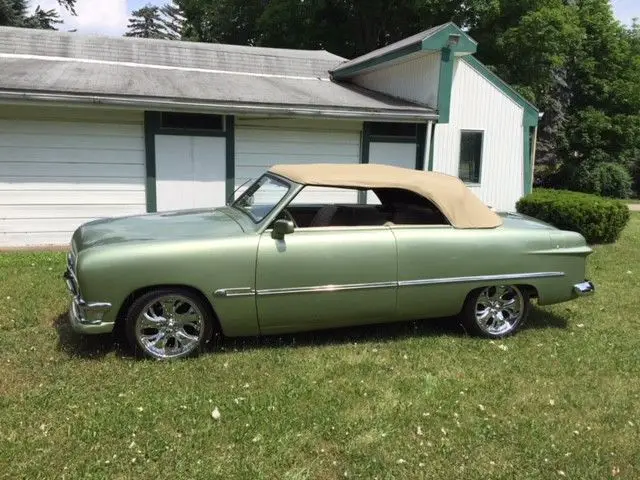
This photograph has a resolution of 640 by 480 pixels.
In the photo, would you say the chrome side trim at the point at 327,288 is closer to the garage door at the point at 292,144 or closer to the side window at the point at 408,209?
the side window at the point at 408,209

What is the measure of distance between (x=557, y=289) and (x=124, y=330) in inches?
155

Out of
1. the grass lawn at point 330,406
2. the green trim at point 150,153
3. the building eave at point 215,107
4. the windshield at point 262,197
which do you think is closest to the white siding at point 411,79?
the building eave at point 215,107

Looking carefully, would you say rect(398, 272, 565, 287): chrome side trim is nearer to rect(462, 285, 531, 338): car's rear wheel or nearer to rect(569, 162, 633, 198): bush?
rect(462, 285, 531, 338): car's rear wheel

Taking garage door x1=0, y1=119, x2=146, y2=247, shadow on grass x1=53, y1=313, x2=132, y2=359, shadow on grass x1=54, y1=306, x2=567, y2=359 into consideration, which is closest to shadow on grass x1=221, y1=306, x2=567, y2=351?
shadow on grass x1=54, y1=306, x2=567, y2=359

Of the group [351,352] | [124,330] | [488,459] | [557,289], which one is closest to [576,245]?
[557,289]

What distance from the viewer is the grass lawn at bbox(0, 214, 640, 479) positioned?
11.1 ft

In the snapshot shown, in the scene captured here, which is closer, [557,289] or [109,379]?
[109,379]

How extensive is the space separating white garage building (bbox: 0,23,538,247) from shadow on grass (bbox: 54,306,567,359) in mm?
4629

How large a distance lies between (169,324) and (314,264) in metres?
1.24

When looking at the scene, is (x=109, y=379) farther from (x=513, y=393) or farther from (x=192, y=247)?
(x=513, y=393)

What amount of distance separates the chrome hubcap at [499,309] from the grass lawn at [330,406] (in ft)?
0.58

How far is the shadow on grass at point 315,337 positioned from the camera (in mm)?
4883

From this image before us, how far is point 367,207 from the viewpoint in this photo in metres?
5.89

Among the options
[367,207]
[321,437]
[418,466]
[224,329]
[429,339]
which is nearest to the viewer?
[418,466]
